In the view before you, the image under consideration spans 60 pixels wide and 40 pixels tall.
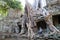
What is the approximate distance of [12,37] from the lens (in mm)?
8281

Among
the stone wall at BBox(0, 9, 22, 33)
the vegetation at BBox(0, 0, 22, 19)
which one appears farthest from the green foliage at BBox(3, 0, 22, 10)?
the stone wall at BBox(0, 9, 22, 33)

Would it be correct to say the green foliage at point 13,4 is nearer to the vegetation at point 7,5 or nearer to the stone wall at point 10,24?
the vegetation at point 7,5

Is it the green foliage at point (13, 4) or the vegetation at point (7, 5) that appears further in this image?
the green foliage at point (13, 4)

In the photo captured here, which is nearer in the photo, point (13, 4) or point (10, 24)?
point (10, 24)

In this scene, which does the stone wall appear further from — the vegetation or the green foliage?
the green foliage

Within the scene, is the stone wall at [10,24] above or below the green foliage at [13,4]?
below

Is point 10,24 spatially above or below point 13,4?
below

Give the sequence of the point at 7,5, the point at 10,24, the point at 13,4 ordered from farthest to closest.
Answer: the point at 13,4, the point at 7,5, the point at 10,24

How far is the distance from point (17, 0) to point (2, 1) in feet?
A: 5.80

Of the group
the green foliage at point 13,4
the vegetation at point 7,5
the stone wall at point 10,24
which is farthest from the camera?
the green foliage at point 13,4

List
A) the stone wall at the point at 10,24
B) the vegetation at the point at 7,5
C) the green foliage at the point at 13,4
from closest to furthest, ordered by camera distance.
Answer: the stone wall at the point at 10,24
the vegetation at the point at 7,5
the green foliage at the point at 13,4

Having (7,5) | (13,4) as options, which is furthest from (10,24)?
(13,4)

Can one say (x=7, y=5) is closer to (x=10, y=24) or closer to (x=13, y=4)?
(x=13, y=4)

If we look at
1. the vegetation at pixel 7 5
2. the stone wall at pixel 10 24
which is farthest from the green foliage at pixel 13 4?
the stone wall at pixel 10 24
